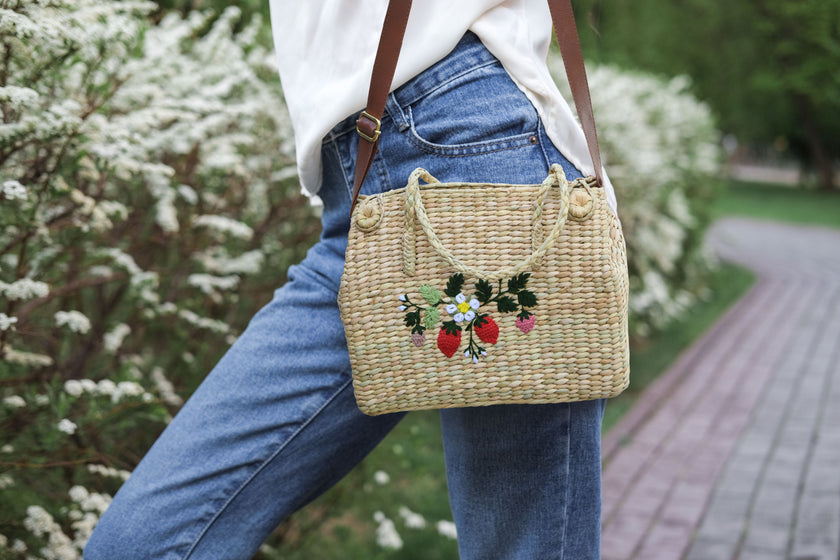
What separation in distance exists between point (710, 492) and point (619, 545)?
2.22 ft

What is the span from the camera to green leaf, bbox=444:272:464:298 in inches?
46.1

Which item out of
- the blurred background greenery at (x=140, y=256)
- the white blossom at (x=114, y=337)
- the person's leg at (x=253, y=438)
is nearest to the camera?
the person's leg at (x=253, y=438)

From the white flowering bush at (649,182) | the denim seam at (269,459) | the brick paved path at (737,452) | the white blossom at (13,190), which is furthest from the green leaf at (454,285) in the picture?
the white flowering bush at (649,182)

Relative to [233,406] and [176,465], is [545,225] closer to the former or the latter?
[233,406]

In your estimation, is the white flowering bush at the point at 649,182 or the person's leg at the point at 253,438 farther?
the white flowering bush at the point at 649,182

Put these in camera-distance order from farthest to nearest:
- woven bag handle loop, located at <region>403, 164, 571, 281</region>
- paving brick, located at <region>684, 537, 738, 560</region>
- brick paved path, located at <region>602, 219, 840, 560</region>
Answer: brick paved path, located at <region>602, 219, 840, 560</region>, paving brick, located at <region>684, 537, 738, 560</region>, woven bag handle loop, located at <region>403, 164, 571, 281</region>

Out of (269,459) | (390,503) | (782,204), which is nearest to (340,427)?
(269,459)

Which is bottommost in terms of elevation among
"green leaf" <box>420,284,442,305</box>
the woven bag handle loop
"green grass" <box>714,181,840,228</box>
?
"green grass" <box>714,181,840,228</box>

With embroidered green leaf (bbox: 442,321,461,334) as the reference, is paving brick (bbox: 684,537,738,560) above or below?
below

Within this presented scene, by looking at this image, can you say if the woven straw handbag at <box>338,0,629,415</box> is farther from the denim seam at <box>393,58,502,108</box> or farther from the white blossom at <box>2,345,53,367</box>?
the white blossom at <box>2,345,53,367</box>

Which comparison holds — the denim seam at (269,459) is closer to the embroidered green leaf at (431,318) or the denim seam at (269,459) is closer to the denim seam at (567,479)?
the embroidered green leaf at (431,318)

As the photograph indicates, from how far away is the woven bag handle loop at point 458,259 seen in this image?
3.78 ft

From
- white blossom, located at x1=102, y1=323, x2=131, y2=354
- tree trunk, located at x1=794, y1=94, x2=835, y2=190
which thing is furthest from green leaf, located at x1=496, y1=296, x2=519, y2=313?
tree trunk, located at x1=794, y1=94, x2=835, y2=190

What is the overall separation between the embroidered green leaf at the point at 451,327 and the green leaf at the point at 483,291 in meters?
0.05
